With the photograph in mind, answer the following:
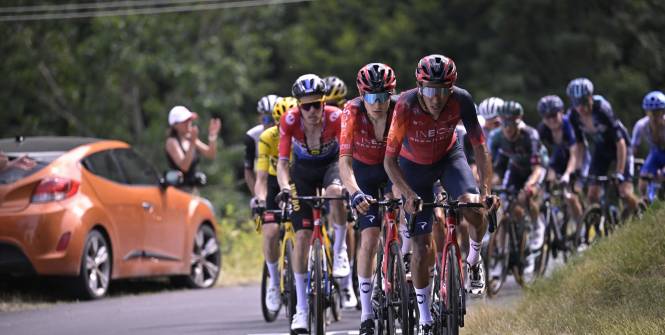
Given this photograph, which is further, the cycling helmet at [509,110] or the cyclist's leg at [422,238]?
the cycling helmet at [509,110]

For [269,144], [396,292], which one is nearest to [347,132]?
[396,292]

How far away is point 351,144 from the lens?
11125 mm

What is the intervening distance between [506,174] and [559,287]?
4357 mm

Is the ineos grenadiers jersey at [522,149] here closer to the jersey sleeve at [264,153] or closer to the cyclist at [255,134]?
the cyclist at [255,134]

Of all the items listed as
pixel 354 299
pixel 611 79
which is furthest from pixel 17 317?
pixel 611 79

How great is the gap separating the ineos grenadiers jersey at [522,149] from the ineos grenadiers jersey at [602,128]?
3.28ft

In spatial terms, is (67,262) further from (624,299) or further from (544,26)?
(544,26)

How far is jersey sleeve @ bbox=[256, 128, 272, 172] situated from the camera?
13070 millimetres

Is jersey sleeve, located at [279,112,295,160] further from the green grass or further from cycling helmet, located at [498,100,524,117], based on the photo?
cycling helmet, located at [498,100,524,117]

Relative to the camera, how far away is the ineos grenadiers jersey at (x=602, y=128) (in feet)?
57.4

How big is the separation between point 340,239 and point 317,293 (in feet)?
5.04

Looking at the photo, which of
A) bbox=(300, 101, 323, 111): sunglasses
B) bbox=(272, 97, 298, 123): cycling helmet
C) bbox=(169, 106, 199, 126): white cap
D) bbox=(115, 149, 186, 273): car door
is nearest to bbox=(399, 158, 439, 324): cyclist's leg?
bbox=(300, 101, 323, 111): sunglasses

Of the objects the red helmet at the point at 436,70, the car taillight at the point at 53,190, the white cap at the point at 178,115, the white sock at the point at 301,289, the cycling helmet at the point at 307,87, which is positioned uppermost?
the white cap at the point at 178,115

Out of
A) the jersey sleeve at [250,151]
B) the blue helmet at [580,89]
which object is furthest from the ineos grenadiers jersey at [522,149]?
the jersey sleeve at [250,151]
